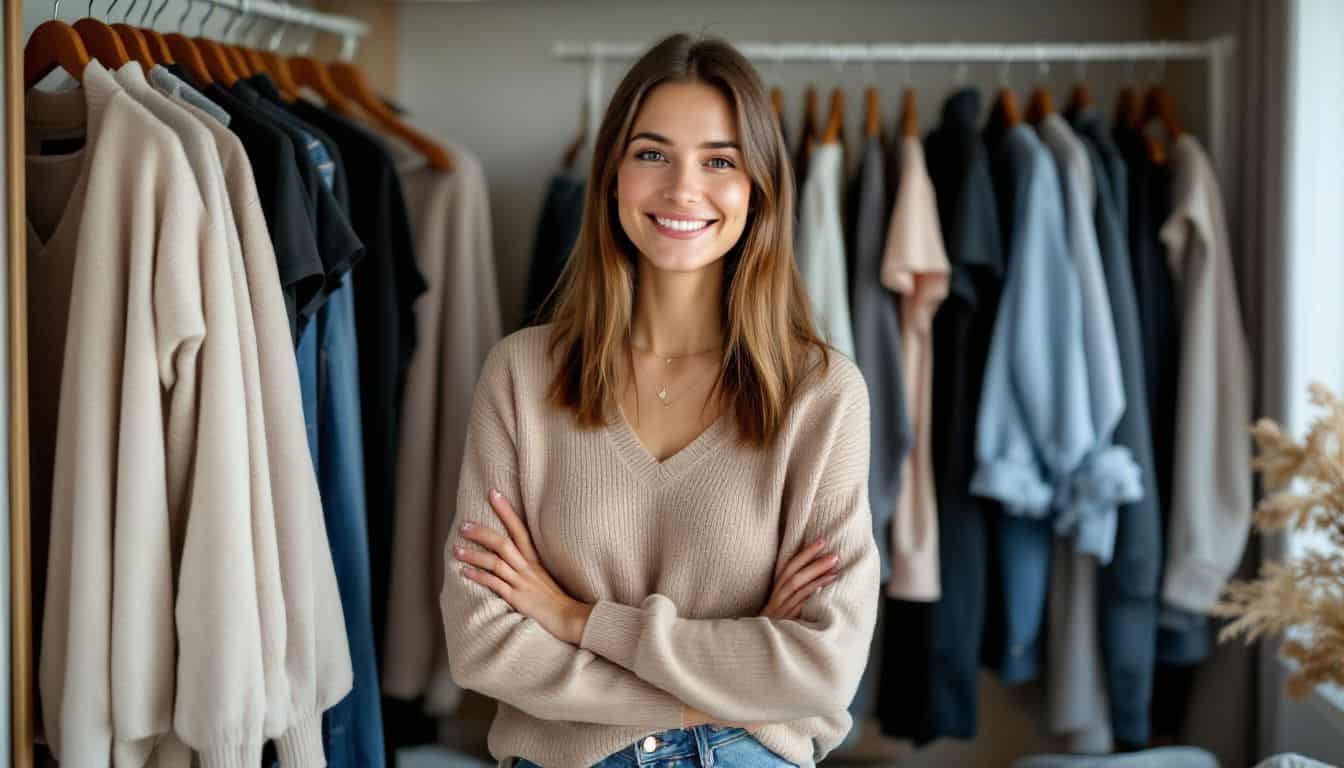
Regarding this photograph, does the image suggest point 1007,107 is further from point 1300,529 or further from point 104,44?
point 104,44

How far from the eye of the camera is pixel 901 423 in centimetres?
226

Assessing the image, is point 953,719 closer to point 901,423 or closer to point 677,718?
point 901,423

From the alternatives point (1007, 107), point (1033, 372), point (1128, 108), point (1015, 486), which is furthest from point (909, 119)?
point (1015, 486)

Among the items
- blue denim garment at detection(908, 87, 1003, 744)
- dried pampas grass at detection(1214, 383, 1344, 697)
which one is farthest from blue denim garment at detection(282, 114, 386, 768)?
dried pampas grass at detection(1214, 383, 1344, 697)

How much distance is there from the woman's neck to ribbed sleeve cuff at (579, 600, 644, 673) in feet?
1.22

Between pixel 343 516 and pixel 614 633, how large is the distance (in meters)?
0.65

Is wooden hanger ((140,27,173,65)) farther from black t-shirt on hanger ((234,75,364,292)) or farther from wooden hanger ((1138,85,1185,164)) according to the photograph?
wooden hanger ((1138,85,1185,164))

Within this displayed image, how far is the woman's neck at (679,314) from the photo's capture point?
64.9 inches

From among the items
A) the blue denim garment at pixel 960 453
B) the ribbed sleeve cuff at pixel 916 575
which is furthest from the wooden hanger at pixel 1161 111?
the ribbed sleeve cuff at pixel 916 575

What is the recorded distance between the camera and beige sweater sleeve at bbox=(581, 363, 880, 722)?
142 centimetres

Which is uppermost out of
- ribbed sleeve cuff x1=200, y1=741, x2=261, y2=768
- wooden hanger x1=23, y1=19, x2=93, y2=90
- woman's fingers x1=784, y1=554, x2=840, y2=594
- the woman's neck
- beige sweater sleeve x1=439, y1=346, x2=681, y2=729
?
wooden hanger x1=23, y1=19, x2=93, y2=90

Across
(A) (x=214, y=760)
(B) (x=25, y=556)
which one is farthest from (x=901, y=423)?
(B) (x=25, y=556)

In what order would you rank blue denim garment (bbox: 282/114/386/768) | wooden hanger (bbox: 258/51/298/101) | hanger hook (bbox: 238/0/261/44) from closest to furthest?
blue denim garment (bbox: 282/114/386/768), wooden hanger (bbox: 258/51/298/101), hanger hook (bbox: 238/0/261/44)

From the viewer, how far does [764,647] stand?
1.42 meters
